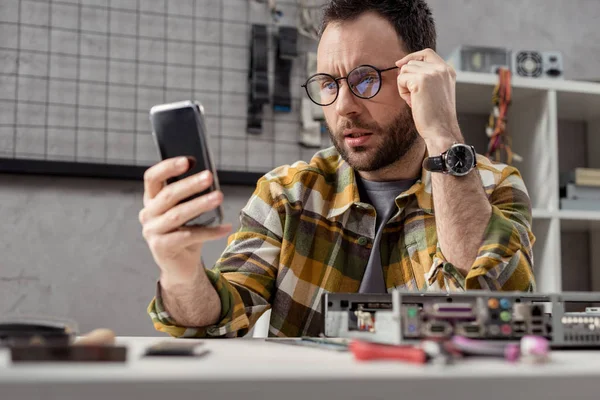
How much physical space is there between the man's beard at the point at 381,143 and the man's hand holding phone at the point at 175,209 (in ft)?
2.01

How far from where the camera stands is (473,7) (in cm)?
255

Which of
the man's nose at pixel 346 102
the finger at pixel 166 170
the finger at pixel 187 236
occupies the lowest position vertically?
the finger at pixel 187 236

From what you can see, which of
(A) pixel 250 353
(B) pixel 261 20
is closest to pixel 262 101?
(B) pixel 261 20

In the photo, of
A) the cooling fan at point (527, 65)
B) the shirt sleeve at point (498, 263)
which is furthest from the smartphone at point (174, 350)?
the cooling fan at point (527, 65)

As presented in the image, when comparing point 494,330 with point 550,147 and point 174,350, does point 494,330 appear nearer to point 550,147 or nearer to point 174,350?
point 174,350

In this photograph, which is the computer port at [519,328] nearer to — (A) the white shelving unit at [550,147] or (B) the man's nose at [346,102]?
(B) the man's nose at [346,102]

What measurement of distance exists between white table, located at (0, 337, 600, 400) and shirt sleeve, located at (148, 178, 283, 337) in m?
0.64

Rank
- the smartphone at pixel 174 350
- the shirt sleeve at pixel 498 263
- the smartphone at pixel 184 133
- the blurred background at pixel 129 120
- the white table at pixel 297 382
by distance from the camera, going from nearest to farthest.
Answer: the white table at pixel 297 382, the smartphone at pixel 174 350, the smartphone at pixel 184 133, the shirt sleeve at pixel 498 263, the blurred background at pixel 129 120

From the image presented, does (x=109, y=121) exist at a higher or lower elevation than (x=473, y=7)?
lower

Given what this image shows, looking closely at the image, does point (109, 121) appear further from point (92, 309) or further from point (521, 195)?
point (521, 195)

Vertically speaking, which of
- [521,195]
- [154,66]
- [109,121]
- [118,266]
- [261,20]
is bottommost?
[118,266]

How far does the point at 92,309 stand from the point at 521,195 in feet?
4.46

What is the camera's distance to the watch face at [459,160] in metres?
1.17

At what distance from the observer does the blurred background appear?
6.54ft
